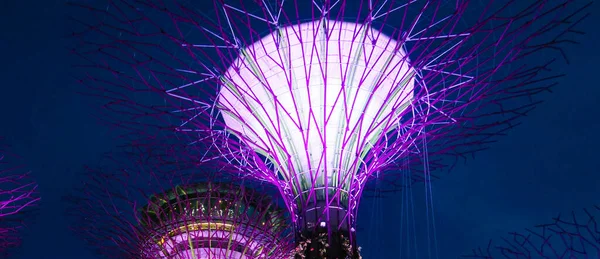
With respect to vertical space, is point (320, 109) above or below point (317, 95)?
below

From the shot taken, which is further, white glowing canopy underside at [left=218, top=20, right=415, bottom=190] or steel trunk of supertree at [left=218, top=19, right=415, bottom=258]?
white glowing canopy underside at [left=218, top=20, right=415, bottom=190]

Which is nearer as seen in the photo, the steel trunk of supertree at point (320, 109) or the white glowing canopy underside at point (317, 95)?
the steel trunk of supertree at point (320, 109)

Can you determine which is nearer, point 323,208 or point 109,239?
point 323,208

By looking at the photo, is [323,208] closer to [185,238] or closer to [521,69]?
[521,69]

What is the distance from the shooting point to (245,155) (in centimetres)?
2033

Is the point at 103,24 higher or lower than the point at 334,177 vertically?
higher

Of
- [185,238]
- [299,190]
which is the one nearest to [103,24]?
[299,190]

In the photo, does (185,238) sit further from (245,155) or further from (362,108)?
(362,108)

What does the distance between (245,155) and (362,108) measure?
17.0 ft

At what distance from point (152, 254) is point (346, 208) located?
15.2 meters

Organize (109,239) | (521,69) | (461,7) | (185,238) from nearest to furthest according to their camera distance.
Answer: (461,7) < (521,69) < (109,239) < (185,238)

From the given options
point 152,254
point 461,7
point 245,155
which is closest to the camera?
point 461,7

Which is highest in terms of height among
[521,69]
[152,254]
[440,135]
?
[521,69]

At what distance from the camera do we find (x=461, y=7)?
13109mm
